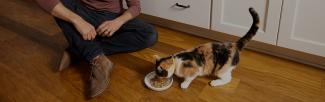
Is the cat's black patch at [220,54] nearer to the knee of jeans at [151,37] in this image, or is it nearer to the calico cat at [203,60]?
the calico cat at [203,60]

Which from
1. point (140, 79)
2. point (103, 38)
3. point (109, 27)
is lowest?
point (140, 79)

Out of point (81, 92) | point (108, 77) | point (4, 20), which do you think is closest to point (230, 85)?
point (108, 77)

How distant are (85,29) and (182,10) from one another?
62cm

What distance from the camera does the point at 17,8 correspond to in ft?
8.96

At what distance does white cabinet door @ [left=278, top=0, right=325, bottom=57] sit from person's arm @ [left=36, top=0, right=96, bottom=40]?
0.95 meters

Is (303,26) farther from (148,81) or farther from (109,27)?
(109,27)

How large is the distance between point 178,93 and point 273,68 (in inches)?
21.1

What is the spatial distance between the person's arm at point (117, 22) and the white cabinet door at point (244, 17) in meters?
0.44

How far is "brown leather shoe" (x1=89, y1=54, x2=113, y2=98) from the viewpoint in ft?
5.14

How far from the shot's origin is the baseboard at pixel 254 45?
1.72 meters

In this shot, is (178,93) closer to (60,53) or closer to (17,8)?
(60,53)

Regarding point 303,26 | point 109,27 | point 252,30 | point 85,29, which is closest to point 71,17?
point 85,29

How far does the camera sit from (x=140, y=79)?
1701 millimetres

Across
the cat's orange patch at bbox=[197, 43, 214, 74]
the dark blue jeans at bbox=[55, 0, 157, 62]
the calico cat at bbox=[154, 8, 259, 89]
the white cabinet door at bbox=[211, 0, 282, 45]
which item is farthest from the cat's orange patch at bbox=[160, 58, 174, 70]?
the white cabinet door at bbox=[211, 0, 282, 45]
